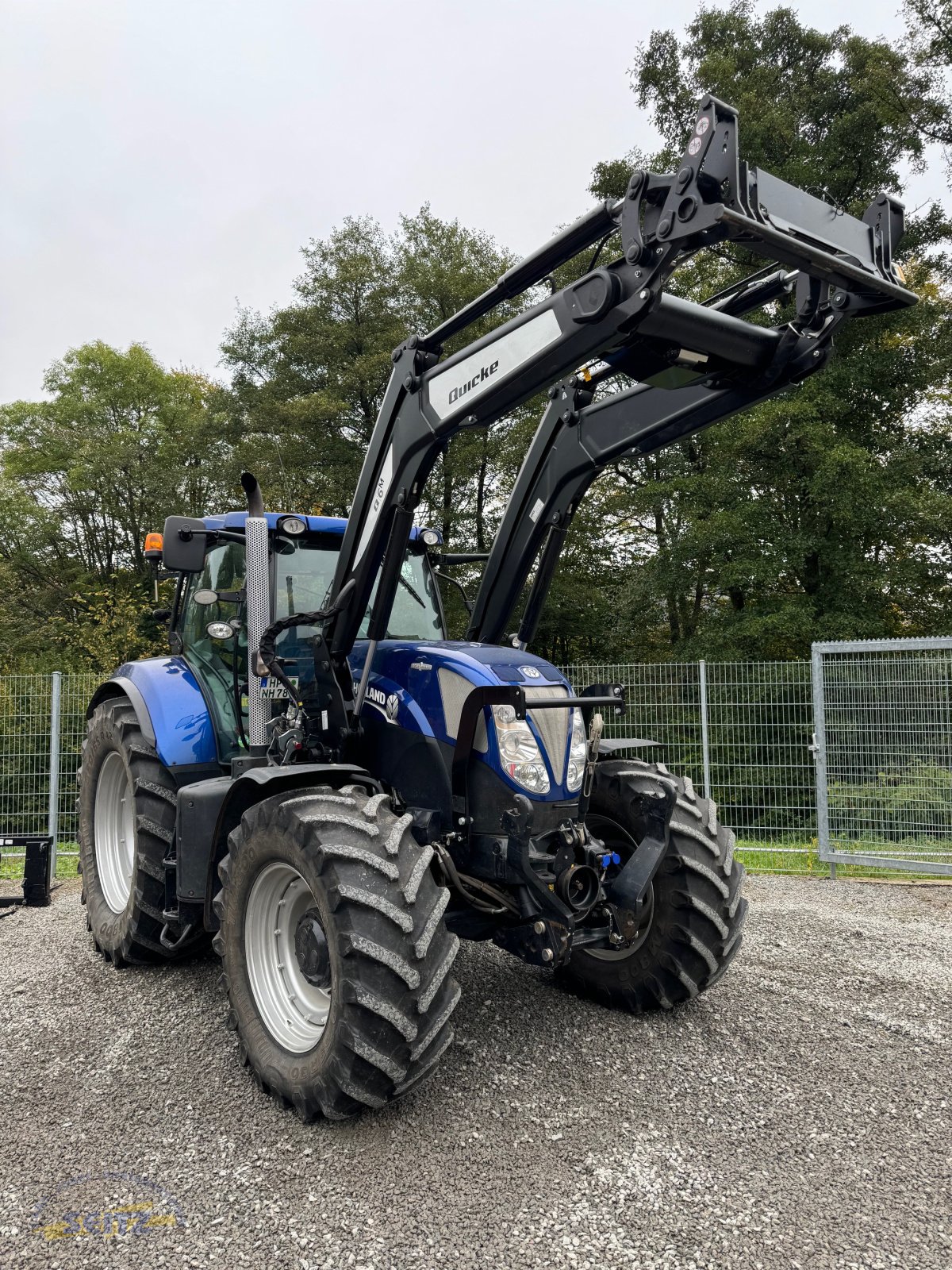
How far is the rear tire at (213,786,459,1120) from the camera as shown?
3.02m

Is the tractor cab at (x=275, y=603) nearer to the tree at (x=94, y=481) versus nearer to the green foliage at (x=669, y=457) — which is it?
the green foliage at (x=669, y=457)

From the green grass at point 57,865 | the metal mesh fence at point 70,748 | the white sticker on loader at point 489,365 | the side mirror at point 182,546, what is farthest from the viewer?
the metal mesh fence at point 70,748

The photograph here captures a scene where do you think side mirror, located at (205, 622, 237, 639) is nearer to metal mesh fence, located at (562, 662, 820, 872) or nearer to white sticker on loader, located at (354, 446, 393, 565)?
white sticker on loader, located at (354, 446, 393, 565)

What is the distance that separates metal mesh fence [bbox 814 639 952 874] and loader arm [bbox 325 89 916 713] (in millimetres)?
4799

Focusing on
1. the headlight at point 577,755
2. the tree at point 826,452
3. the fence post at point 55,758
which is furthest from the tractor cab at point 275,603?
the tree at point 826,452

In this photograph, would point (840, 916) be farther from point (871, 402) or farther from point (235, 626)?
point (871, 402)

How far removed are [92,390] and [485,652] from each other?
2754cm

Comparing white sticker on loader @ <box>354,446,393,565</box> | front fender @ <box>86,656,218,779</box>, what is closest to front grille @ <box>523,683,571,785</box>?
white sticker on loader @ <box>354,446,393,565</box>

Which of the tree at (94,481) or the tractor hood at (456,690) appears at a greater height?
the tree at (94,481)

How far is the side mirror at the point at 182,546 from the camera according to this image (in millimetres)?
4629

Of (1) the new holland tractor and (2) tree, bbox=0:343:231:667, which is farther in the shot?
(2) tree, bbox=0:343:231:667

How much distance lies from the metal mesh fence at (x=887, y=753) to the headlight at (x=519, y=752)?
502 cm

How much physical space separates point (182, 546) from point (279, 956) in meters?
2.11

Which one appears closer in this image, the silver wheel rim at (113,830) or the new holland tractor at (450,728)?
the new holland tractor at (450,728)
